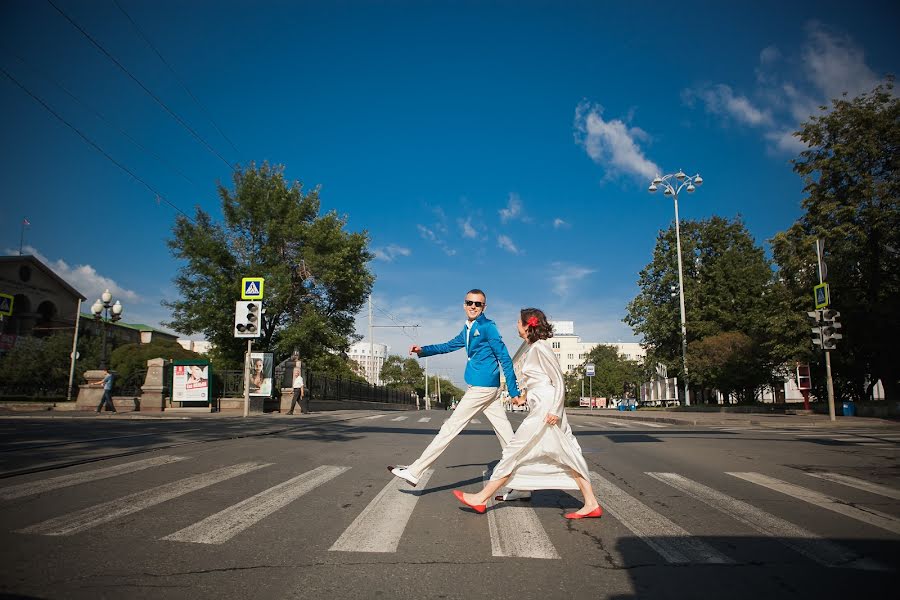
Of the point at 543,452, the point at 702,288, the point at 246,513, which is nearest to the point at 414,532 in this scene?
the point at 543,452

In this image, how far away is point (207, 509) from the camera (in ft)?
15.5

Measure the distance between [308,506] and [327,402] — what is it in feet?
92.3

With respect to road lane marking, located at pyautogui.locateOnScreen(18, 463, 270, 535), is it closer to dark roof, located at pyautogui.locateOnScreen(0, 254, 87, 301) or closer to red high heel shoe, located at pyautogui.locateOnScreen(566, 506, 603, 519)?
red high heel shoe, located at pyautogui.locateOnScreen(566, 506, 603, 519)

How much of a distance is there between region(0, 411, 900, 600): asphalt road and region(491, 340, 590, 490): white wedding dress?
1.05 feet

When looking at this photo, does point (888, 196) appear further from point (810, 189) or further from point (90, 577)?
point (90, 577)

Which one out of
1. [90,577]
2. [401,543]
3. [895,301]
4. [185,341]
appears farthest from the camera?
[185,341]

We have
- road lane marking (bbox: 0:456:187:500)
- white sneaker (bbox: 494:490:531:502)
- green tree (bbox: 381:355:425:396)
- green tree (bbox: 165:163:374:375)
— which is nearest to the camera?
road lane marking (bbox: 0:456:187:500)

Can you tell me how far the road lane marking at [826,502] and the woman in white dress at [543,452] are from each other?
2.20 metres

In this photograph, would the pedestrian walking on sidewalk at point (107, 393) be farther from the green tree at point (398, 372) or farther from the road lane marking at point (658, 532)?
the green tree at point (398, 372)

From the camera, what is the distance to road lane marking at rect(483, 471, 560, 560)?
3723 mm

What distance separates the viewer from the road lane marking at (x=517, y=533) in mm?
3723

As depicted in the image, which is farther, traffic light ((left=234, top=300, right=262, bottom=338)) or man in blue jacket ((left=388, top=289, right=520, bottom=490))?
traffic light ((left=234, top=300, right=262, bottom=338))

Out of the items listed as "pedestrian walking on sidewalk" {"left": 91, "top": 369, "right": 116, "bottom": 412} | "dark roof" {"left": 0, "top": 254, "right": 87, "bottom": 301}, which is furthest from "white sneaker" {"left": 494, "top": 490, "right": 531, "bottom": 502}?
"dark roof" {"left": 0, "top": 254, "right": 87, "bottom": 301}

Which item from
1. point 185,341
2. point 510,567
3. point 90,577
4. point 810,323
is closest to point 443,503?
point 510,567
